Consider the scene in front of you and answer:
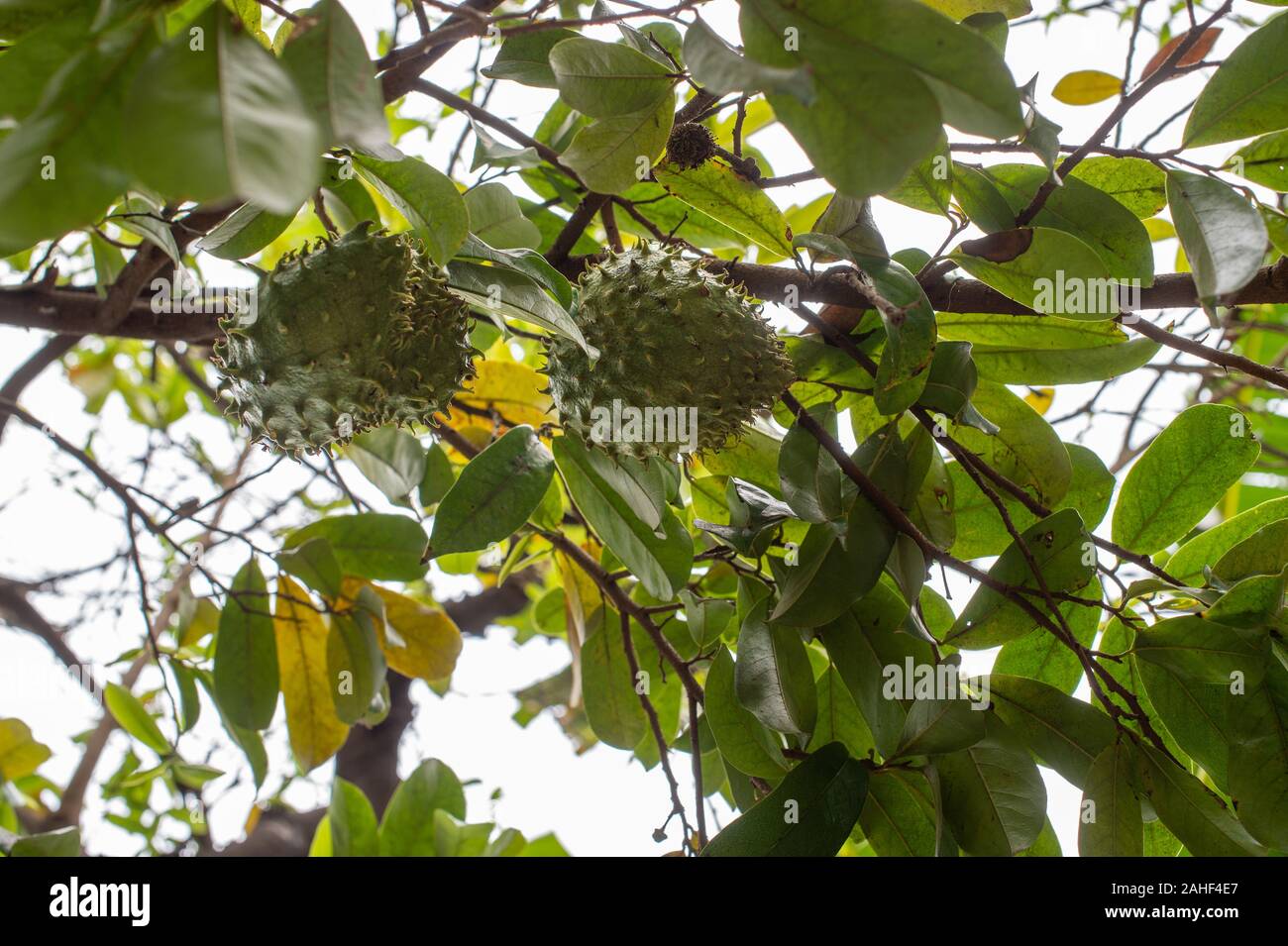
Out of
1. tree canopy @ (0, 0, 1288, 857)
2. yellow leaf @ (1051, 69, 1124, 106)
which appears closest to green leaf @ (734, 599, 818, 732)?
tree canopy @ (0, 0, 1288, 857)

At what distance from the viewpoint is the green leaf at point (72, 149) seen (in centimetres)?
53

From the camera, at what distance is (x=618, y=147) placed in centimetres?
110

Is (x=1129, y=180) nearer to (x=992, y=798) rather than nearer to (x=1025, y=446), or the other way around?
(x=1025, y=446)

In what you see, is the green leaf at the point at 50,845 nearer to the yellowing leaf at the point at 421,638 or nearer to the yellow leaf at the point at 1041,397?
the yellowing leaf at the point at 421,638

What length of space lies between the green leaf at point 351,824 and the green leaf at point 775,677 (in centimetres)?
103

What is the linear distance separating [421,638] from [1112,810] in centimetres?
123

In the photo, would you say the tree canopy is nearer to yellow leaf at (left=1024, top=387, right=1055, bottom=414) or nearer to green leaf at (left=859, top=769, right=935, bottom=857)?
green leaf at (left=859, top=769, right=935, bottom=857)

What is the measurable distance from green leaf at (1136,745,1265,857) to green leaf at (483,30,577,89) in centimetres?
117

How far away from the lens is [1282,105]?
3.58 ft

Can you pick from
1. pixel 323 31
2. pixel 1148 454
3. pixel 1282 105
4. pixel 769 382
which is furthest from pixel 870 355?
pixel 323 31

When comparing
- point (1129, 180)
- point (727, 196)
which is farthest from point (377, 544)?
point (1129, 180)

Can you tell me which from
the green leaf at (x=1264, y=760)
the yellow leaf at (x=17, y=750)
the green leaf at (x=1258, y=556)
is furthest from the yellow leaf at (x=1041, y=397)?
the yellow leaf at (x=17, y=750)

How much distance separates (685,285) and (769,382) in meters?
0.17
